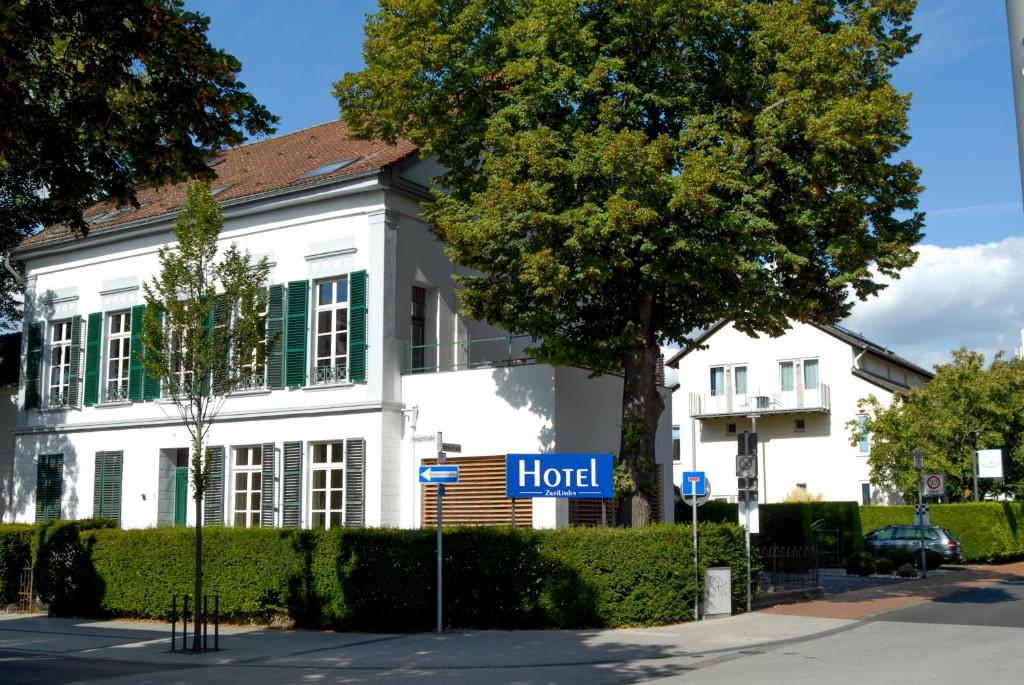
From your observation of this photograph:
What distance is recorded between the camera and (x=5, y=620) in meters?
21.5

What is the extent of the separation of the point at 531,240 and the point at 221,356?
209 inches

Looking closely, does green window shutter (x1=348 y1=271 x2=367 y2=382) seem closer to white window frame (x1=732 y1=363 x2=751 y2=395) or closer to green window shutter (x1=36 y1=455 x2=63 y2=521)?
green window shutter (x1=36 y1=455 x2=63 y2=521)

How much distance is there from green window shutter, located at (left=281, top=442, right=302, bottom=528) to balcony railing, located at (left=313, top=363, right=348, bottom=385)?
149 centimetres

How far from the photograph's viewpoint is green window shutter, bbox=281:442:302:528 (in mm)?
24062

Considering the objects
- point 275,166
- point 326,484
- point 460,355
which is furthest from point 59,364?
point 460,355

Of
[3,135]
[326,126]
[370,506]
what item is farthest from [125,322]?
[3,135]

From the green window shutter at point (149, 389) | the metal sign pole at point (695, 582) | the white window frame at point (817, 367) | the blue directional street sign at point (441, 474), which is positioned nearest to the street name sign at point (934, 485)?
the metal sign pole at point (695, 582)

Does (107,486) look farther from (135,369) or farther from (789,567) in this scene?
(789,567)

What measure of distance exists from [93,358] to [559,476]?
14845 mm

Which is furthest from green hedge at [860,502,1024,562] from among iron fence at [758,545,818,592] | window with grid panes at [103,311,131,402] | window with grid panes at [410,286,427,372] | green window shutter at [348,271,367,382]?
window with grid panes at [103,311,131,402]

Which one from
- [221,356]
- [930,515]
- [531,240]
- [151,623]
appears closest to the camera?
[221,356]

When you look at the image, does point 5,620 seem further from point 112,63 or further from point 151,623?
point 112,63

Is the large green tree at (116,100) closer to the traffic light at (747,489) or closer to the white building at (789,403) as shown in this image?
the traffic light at (747,489)

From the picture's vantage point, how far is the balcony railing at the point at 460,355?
2400 cm
